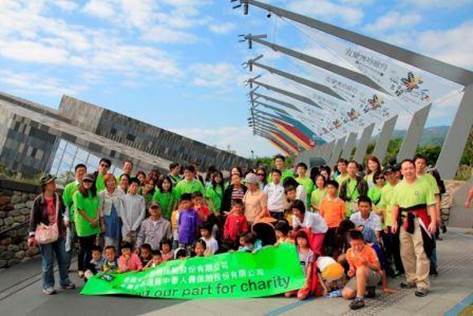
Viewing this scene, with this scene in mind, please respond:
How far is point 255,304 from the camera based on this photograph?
5.95 metres

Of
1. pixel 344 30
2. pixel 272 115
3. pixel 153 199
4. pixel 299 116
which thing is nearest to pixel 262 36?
pixel 344 30

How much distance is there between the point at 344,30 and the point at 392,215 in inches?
492

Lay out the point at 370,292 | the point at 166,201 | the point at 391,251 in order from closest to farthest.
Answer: the point at 370,292
the point at 391,251
the point at 166,201

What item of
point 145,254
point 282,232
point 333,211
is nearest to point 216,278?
point 282,232

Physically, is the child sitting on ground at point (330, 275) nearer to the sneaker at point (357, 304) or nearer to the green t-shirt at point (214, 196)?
the sneaker at point (357, 304)

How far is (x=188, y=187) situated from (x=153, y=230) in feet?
3.75

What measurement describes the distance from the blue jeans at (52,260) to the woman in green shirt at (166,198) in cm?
208

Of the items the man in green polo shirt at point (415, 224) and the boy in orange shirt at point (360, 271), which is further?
the man in green polo shirt at point (415, 224)

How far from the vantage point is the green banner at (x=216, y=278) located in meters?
6.33

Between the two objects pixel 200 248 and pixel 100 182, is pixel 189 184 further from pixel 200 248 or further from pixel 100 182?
pixel 200 248

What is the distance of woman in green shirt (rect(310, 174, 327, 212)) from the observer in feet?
25.7

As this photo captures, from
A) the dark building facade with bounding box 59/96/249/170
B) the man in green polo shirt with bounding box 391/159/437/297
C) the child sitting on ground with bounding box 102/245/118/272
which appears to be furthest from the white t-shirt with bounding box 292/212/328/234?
the dark building facade with bounding box 59/96/249/170

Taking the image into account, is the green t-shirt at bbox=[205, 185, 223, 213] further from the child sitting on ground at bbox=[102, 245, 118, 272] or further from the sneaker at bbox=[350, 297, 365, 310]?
the sneaker at bbox=[350, 297, 365, 310]

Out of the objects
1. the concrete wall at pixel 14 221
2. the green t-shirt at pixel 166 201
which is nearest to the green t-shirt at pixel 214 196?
the green t-shirt at pixel 166 201
